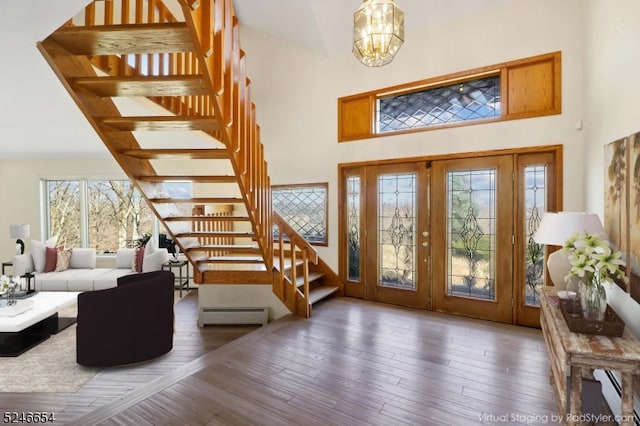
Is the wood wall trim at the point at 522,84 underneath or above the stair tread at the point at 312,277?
above

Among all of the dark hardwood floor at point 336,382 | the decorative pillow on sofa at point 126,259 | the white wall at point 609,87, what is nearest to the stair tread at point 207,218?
the dark hardwood floor at point 336,382

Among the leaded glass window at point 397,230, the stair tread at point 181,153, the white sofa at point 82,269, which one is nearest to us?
the stair tread at point 181,153

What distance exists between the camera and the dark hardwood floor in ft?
6.59

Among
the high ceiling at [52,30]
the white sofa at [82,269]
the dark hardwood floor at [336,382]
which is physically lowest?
the dark hardwood floor at [336,382]

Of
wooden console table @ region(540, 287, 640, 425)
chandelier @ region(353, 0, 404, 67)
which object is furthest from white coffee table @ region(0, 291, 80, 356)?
wooden console table @ region(540, 287, 640, 425)

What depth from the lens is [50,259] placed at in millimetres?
5621

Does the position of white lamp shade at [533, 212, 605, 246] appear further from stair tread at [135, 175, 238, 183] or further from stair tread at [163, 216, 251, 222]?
stair tread at [163, 216, 251, 222]

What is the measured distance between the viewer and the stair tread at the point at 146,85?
197 cm

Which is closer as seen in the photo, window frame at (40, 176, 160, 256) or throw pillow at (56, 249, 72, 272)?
throw pillow at (56, 249, 72, 272)

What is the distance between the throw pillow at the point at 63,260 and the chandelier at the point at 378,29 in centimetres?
644

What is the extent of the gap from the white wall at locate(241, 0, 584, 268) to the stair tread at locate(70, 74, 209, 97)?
2.84 metres

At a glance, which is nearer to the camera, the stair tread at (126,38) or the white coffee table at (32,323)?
the stair tread at (126,38)

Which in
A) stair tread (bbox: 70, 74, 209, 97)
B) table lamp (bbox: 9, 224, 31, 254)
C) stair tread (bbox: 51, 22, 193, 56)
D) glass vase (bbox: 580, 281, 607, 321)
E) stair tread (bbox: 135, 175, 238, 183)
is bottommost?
glass vase (bbox: 580, 281, 607, 321)

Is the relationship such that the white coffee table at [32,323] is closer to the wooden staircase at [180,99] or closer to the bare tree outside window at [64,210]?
the wooden staircase at [180,99]
